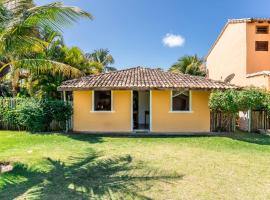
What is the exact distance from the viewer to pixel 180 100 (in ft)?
55.8

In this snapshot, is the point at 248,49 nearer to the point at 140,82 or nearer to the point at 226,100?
the point at 226,100

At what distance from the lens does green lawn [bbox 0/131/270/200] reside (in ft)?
20.7

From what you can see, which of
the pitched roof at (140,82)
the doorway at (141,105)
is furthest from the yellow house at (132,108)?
the doorway at (141,105)

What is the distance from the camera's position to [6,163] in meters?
8.92

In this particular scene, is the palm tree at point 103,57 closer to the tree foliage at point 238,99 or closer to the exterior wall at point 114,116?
the exterior wall at point 114,116

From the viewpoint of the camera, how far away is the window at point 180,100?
16797 millimetres

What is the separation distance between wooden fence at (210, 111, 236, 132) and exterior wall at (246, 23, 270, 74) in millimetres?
5799

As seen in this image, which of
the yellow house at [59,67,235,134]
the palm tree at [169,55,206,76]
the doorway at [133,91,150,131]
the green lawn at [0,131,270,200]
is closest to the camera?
the green lawn at [0,131,270,200]

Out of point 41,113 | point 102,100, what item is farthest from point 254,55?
→ point 41,113

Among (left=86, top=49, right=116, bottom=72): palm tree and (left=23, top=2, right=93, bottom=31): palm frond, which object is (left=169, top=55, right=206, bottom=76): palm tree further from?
(left=23, top=2, right=93, bottom=31): palm frond

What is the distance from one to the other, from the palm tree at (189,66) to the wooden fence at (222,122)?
56.5 feet

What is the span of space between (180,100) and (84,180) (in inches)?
431

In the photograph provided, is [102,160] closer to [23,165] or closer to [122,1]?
[23,165]

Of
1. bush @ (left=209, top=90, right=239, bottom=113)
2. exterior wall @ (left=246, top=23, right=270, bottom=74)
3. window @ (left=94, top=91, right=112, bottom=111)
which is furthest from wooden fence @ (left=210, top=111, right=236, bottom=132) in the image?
window @ (left=94, top=91, right=112, bottom=111)
